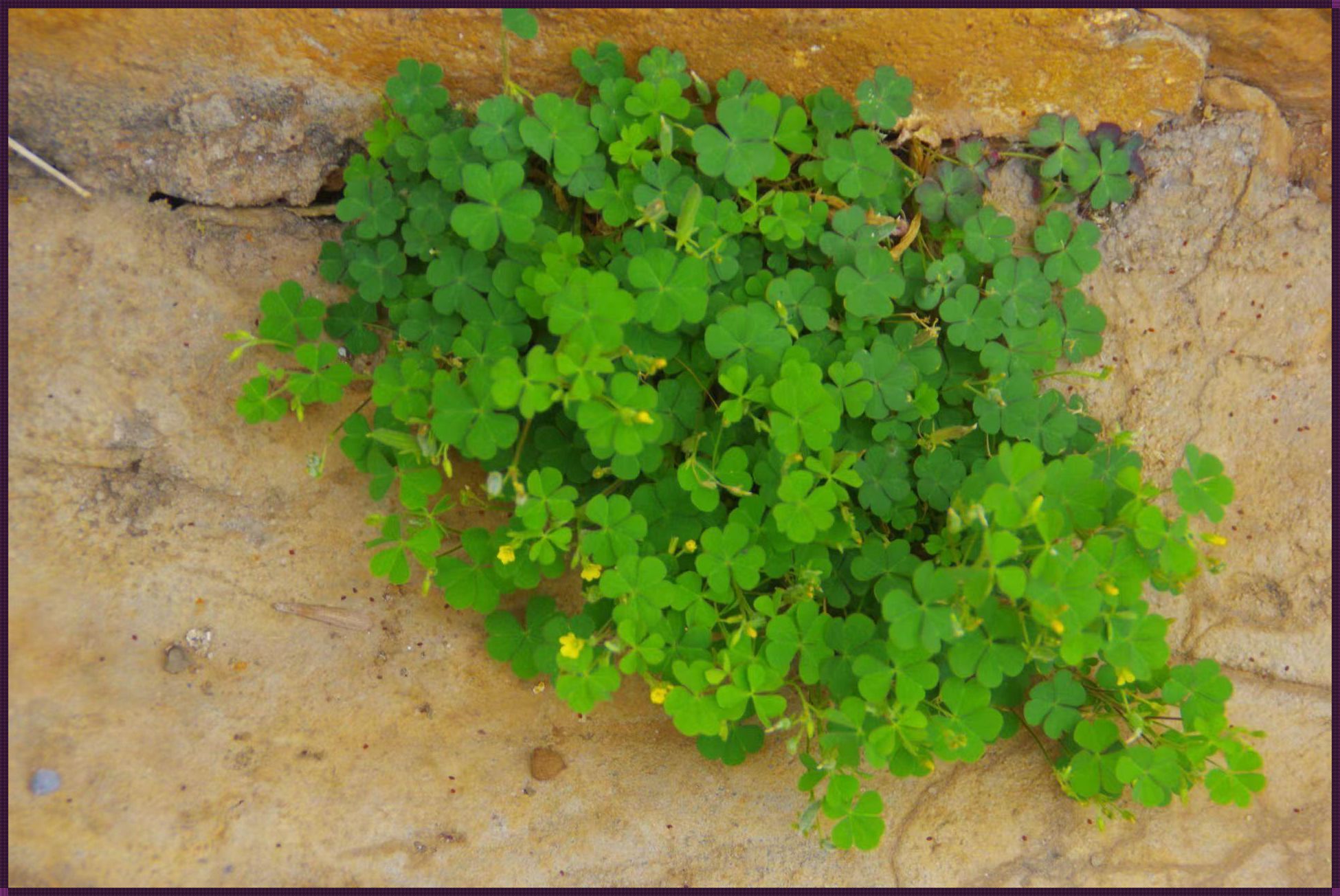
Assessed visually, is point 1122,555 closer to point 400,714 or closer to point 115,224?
point 400,714

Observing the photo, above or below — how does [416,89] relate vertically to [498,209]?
above

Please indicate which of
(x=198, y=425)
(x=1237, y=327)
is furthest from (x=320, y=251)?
(x=1237, y=327)

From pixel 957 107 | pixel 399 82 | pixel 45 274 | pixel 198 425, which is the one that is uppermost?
pixel 957 107

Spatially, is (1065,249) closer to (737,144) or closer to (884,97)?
(884,97)

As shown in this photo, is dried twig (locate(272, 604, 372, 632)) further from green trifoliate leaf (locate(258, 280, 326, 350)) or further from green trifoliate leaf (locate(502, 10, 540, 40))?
green trifoliate leaf (locate(502, 10, 540, 40))

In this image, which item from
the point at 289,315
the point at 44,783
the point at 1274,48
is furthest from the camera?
the point at 1274,48

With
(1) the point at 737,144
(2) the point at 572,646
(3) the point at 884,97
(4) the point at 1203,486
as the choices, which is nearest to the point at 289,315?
(2) the point at 572,646

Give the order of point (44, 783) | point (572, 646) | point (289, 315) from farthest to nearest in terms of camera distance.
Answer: point (289, 315), point (44, 783), point (572, 646)

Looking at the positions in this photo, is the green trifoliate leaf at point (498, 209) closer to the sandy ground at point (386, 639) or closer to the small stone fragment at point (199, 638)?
the sandy ground at point (386, 639)

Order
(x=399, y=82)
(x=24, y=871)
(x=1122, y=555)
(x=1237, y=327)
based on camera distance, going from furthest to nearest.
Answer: (x=1237, y=327)
(x=399, y=82)
(x=24, y=871)
(x=1122, y=555)
